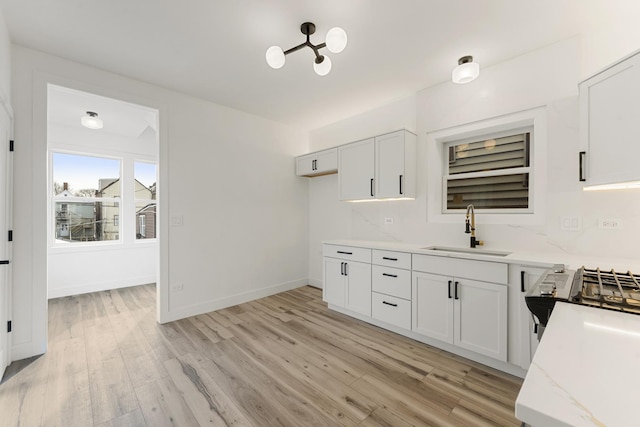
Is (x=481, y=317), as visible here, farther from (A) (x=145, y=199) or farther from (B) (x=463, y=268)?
(A) (x=145, y=199)

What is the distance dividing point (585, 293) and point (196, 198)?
355cm

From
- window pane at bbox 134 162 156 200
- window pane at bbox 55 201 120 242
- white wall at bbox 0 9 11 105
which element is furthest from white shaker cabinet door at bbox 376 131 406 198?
window pane at bbox 55 201 120 242

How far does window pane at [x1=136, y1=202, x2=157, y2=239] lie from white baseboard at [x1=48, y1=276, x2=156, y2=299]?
2.55ft

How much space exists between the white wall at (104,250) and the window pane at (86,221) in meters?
0.13

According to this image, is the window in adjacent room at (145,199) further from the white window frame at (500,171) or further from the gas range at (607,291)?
the gas range at (607,291)

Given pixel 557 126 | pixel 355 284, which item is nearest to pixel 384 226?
pixel 355 284

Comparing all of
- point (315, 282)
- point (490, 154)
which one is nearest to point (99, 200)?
point (315, 282)

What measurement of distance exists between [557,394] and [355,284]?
108 inches

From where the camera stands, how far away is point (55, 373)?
217 cm

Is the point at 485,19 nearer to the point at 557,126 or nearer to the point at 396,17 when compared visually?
the point at 396,17

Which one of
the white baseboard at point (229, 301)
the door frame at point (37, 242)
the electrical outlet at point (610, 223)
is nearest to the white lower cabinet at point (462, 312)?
the electrical outlet at point (610, 223)

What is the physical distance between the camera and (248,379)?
211 cm

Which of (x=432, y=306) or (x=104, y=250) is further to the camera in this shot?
(x=104, y=250)

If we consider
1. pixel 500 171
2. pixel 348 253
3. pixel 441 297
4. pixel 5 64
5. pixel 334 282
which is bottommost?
pixel 334 282
